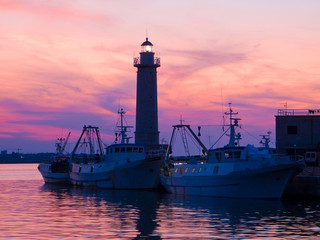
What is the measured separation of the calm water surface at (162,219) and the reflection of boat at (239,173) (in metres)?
1.35

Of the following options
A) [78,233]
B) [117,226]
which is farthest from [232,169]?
[78,233]

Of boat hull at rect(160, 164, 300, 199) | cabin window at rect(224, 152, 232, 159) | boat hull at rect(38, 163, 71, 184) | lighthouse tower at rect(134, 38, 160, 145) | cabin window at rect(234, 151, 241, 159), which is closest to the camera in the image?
boat hull at rect(160, 164, 300, 199)

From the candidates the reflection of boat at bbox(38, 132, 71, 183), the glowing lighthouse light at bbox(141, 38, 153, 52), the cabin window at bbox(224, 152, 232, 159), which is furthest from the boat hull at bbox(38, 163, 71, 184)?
the cabin window at bbox(224, 152, 232, 159)

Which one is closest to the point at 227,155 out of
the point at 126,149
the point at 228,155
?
the point at 228,155

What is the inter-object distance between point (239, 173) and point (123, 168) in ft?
69.6

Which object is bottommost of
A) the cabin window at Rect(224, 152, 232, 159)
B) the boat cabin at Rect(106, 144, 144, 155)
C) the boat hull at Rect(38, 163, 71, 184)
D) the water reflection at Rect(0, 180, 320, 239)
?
the water reflection at Rect(0, 180, 320, 239)

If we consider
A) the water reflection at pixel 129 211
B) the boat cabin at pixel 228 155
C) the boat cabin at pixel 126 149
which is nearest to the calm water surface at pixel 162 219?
the water reflection at pixel 129 211

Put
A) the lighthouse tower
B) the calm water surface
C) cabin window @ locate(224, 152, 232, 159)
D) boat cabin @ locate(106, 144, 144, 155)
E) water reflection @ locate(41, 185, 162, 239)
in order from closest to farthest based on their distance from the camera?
the calm water surface, water reflection @ locate(41, 185, 162, 239), cabin window @ locate(224, 152, 232, 159), boat cabin @ locate(106, 144, 144, 155), the lighthouse tower

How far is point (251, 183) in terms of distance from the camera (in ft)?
165

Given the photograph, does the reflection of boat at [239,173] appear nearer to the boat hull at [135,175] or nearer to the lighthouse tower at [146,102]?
the boat hull at [135,175]

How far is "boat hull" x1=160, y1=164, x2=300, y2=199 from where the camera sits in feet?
161

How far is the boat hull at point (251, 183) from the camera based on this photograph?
161 feet

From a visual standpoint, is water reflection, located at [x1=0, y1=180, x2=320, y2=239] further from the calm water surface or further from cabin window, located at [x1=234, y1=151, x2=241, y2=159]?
cabin window, located at [x1=234, y1=151, x2=241, y2=159]

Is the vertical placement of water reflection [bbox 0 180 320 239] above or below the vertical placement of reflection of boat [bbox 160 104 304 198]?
below
